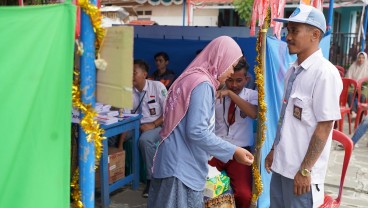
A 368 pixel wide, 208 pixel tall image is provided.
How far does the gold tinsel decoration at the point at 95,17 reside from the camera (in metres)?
1.30

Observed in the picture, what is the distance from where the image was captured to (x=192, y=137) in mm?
2143

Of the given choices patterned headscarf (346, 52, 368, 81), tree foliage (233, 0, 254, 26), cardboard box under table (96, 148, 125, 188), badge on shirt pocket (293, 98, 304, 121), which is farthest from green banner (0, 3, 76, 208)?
tree foliage (233, 0, 254, 26)

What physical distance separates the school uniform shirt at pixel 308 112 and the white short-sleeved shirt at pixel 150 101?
204cm

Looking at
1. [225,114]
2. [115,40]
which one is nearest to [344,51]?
[225,114]

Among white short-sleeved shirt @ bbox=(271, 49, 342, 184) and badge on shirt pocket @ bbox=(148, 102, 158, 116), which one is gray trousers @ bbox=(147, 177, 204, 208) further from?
badge on shirt pocket @ bbox=(148, 102, 158, 116)

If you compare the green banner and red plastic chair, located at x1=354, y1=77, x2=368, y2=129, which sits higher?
the green banner

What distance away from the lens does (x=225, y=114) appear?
3.26 m

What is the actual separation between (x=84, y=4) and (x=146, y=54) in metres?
5.33

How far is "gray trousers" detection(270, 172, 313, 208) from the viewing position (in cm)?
216

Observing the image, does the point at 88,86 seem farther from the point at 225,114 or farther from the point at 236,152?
the point at 225,114

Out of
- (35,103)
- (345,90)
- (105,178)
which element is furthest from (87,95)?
(345,90)

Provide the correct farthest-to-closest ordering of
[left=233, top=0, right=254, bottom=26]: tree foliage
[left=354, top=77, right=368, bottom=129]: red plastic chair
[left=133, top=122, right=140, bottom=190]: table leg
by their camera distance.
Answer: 1. [left=233, top=0, right=254, bottom=26]: tree foliage
2. [left=354, top=77, right=368, bottom=129]: red plastic chair
3. [left=133, top=122, right=140, bottom=190]: table leg

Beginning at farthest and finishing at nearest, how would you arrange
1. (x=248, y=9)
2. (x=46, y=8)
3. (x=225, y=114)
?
(x=248, y=9) → (x=225, y=114) → (x=46, y=8)

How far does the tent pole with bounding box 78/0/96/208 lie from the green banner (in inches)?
3.9
